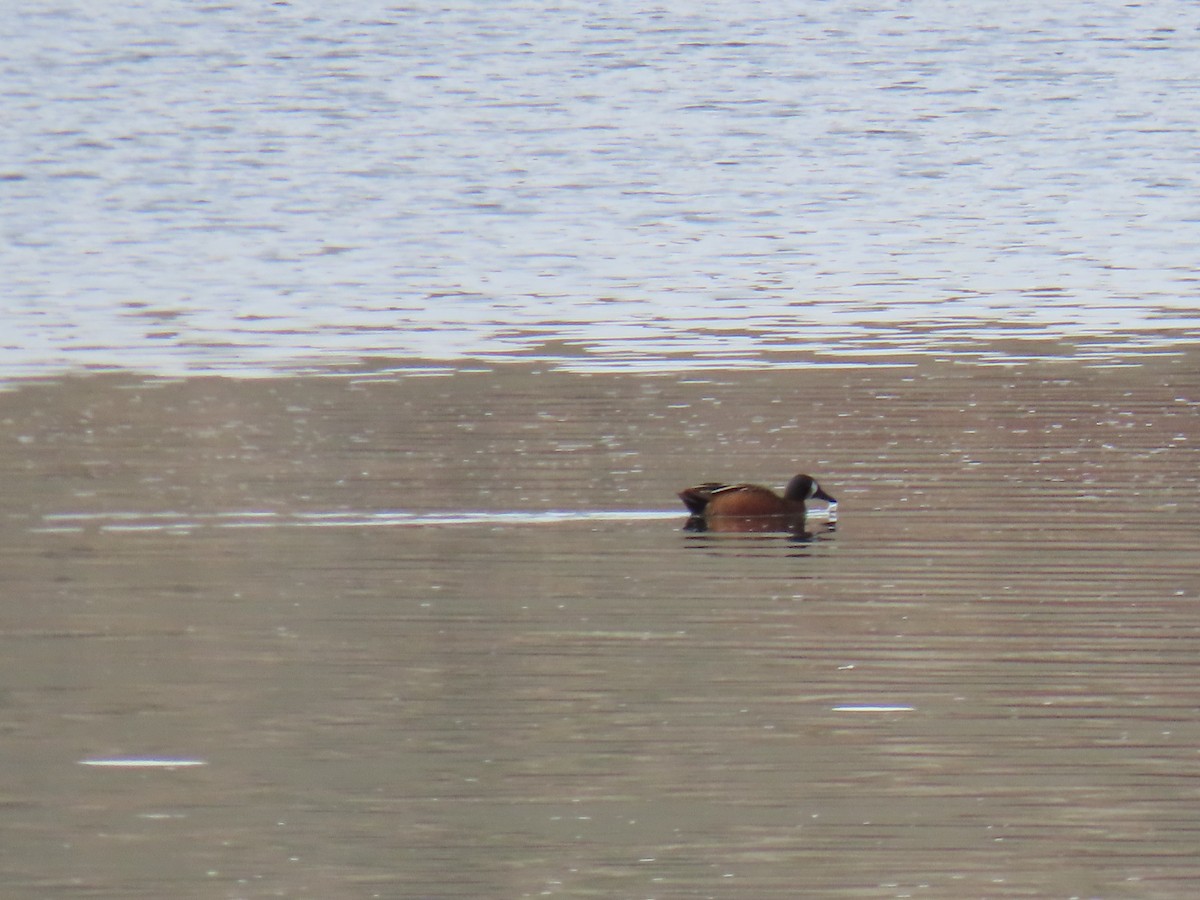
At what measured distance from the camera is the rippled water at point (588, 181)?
1972 centimetres

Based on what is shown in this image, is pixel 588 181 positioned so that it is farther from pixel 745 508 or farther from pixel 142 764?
pixel 142 764

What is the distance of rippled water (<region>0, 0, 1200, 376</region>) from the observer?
64.7 feet

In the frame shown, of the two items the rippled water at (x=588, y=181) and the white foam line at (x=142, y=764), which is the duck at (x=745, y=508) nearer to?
the white foam line at (x=142, y=764)

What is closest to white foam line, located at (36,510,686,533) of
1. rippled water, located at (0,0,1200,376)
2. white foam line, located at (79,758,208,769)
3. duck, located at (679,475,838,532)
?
duck, located at (679,475,838,532)

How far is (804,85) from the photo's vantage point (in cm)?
4622

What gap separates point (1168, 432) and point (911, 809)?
6781 millimetres

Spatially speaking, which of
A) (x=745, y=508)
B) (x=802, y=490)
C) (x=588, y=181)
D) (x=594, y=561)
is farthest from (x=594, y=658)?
(x=588, y=181)

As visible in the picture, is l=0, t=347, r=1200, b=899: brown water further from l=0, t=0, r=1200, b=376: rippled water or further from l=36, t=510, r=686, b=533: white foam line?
l=0, t=0, r=1200, b=376: rippled water

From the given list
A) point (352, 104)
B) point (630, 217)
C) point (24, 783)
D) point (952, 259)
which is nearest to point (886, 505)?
point (24, 783)

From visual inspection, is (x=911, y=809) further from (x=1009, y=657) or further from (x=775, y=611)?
(x=775, y=611)

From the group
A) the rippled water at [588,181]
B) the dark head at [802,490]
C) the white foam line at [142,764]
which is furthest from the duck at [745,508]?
the rippled water at [588,181]

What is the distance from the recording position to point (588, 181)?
115 ft

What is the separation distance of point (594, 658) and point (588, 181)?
88.2 feet

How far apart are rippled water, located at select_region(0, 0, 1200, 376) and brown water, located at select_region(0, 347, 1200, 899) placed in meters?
3.98
